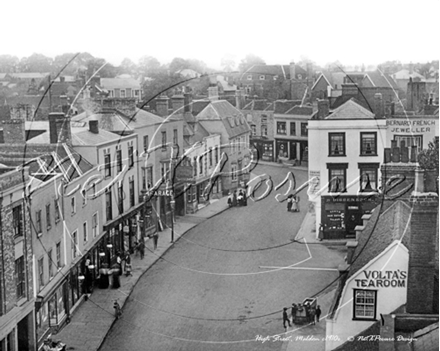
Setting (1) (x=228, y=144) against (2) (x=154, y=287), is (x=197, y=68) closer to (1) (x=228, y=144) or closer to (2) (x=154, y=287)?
(1) (x=228, y=144)

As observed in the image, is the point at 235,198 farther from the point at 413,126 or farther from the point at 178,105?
the point at 413,126

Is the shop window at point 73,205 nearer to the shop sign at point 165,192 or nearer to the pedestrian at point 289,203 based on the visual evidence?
the shop sign at point 165,192

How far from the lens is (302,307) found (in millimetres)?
8531

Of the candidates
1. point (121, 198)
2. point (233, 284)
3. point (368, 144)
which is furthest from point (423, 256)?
point (121, 198)

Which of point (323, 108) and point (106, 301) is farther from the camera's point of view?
point (106, 301)

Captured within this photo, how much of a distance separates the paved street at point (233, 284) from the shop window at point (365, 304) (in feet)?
2.72

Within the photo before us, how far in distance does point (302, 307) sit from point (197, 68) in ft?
9.72

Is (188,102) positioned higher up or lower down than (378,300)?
higher up

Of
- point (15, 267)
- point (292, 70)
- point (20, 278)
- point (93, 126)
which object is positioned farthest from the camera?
point (93, 126)

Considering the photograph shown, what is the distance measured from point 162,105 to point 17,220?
211 cm

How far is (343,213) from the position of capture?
27.3ft

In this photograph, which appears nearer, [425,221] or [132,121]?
[425,221]

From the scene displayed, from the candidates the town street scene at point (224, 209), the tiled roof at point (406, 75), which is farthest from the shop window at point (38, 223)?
the tiled roof at point (406, 75)

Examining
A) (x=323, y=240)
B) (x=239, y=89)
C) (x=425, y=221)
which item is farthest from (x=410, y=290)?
(x=239, y=89)
